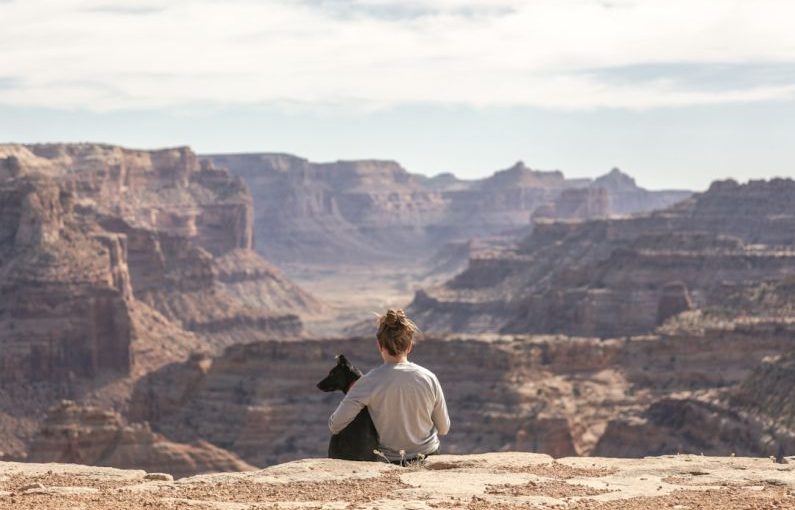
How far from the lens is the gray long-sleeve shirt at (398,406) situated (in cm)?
2314

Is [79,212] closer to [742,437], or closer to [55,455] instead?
[55,455]

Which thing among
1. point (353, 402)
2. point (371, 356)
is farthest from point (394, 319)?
point (371, 356)

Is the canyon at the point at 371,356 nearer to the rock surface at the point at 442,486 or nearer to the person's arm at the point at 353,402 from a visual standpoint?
the rock surface at the point at 442,486

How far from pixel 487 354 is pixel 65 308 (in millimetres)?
54063

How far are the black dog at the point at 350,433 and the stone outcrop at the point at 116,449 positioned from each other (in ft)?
179

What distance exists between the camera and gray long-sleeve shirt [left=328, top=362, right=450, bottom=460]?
23.1 m

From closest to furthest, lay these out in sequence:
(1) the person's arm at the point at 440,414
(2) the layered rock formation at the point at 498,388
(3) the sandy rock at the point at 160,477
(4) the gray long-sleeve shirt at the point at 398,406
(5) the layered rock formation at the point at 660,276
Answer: (4) the gray long-sleeve shirt at the point at 398,406 → (1) the person's arm at the point at 440,414 → (3) the sandy rock at the point at 160,477 → (2) the layered rock formation at the point at 498,388 → (5) the layered rock formation at the point at 660,276

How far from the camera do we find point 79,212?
179000 millimetres

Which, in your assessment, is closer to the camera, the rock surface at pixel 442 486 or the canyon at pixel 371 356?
the rock surface at pixel 442 486

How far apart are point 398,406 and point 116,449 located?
59563mm

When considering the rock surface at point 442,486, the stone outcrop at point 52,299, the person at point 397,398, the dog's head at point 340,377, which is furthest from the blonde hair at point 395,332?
the stone outcrop at point 52,299

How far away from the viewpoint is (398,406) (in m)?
23.3

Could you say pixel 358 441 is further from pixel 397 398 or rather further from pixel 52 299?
pixel 52 299

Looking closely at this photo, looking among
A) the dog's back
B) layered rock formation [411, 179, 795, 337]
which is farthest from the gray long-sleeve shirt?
layered rock formation [411, 179, 795, 337]
